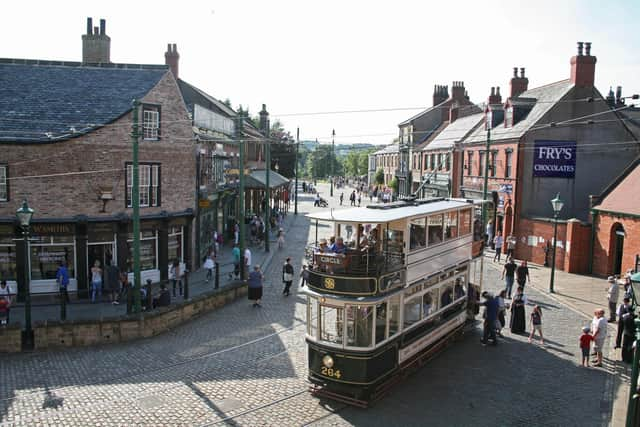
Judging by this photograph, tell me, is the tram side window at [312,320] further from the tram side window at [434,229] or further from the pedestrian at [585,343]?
the pedestrian at [585,343]

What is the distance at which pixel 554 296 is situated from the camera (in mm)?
22391

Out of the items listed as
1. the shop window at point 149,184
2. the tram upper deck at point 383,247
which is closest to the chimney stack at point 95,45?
the shop window at point 149,184

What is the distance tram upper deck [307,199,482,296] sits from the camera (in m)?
11.8

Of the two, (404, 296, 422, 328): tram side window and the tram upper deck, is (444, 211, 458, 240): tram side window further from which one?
(404, 296, 422, 328): tram side window

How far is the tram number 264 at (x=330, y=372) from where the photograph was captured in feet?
39.1

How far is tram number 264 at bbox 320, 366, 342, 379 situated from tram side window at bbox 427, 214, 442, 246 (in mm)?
4328

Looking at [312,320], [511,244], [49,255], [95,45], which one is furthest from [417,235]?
[95,45]

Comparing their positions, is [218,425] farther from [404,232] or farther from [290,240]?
[290,240]

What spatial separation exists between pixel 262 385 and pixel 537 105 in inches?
1087

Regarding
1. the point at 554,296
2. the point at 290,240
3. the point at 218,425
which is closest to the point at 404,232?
the point at 218,425

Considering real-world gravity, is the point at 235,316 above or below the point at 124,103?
below

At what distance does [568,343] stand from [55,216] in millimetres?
17739

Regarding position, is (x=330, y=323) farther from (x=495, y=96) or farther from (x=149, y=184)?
(x=495, y=96)

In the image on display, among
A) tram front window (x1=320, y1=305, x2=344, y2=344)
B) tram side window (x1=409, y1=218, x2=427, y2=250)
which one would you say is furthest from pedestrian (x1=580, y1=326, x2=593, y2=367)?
tram front window (x1=320, y1=305, x2=344, y2=344)
